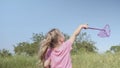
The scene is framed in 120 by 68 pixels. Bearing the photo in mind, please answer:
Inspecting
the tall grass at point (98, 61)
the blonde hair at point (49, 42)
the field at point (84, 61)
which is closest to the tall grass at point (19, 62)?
the field at point (84, 61)

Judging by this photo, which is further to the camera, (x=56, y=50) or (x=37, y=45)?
(x=37, y=45)

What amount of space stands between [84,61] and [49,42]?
7069 millimetres

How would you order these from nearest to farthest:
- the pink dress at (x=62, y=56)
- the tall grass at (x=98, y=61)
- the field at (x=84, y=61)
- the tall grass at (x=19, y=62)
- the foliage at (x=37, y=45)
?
the pink dress at (x=62, y=56) < the tall grass at (x=98, y=61) < the field at (x=84, y=61) < the tall grass at (x=19, y=62) < the foliage at (x=37, y=45)

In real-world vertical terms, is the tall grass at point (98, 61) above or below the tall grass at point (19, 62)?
below

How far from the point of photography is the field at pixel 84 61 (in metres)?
11.6

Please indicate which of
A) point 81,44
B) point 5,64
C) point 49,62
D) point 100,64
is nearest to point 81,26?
point 49,62

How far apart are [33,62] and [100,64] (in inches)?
96.8

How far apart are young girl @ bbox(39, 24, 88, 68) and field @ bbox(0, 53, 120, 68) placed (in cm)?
595

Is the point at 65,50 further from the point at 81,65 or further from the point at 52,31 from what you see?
the point at 81,65

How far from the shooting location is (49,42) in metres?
5.44

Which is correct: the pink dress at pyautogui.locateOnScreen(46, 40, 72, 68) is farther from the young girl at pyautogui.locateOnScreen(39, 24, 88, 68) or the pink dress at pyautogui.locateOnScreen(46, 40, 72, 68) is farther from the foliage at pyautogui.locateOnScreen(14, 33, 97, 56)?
the foliage at pyautogui.locateOnScreen(14, 33, 97, 56)

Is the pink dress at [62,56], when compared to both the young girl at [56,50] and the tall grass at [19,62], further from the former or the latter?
the tall grass at [19,62]

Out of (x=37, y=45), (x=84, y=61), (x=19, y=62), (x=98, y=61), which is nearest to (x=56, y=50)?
(x=98, y=61)

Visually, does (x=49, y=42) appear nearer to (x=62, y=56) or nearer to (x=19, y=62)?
(x=62, y=56)
